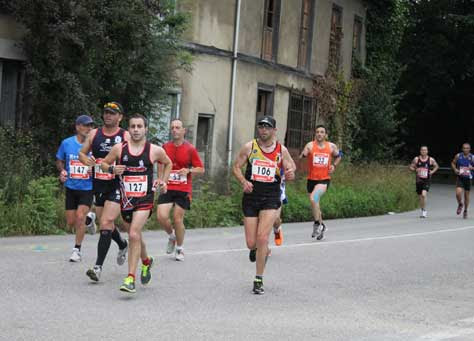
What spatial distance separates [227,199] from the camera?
832 inches

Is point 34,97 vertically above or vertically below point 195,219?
→ above

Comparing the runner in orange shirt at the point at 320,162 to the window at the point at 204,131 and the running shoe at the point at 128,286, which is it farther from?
the window at the point at 204,131

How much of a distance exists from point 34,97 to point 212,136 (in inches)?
319

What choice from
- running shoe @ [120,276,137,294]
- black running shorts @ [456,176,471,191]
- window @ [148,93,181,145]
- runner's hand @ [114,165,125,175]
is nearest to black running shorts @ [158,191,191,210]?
runner's hand @ [114,165,125,175]

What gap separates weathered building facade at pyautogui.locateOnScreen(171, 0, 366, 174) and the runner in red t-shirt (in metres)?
9.78

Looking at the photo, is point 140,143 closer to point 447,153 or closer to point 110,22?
point 110,22

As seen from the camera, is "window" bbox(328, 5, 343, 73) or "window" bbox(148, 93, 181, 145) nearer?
"window" bbox(148, 93, 181, 145)

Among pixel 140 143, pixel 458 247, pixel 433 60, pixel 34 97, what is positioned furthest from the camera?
pixel 433 60

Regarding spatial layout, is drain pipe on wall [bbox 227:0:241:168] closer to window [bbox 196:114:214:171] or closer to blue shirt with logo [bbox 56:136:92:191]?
window [bbox 196:114:214:171]

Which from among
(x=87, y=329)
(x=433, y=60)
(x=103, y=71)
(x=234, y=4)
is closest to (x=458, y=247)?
(x=103, y=71)

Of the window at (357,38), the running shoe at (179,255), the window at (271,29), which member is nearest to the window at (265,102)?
the window at (271,29)

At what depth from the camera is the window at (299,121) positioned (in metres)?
32.1

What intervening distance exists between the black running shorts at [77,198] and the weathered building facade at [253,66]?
10.4 metres

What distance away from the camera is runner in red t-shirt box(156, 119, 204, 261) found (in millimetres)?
13094
